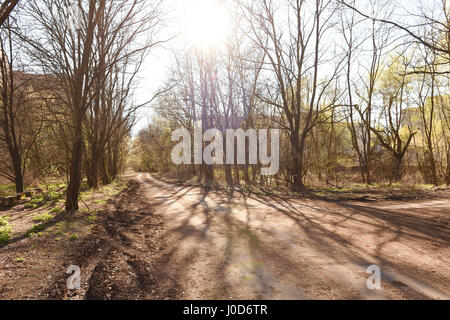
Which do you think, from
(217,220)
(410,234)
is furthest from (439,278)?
(217,220)

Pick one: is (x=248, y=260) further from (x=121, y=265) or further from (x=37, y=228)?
(x=37, y=228)

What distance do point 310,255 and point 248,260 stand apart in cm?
101

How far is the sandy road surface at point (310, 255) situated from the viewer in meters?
2.87

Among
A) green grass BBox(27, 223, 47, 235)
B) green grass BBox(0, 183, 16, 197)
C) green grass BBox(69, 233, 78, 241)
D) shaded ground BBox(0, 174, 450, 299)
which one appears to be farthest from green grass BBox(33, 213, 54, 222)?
green grass BBox(0, 183, 16, 197)

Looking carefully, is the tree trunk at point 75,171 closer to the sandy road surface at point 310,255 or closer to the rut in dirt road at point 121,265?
the rut in dirt road at point 121,265

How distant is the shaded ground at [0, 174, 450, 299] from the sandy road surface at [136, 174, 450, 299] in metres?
0.01

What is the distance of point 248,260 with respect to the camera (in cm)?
381

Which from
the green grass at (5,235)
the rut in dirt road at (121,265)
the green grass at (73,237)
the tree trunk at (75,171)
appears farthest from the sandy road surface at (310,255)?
the tree trunk at (75,171)

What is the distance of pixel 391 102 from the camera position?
19.5m

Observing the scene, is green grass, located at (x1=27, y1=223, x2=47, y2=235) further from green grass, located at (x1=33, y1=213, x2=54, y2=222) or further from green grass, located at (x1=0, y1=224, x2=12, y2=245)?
green grass, located at (x1=33, y1=213, x2=54, y2=222)

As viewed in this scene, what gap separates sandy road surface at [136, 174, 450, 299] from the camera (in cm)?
287

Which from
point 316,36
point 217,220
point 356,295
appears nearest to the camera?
point 356,295
